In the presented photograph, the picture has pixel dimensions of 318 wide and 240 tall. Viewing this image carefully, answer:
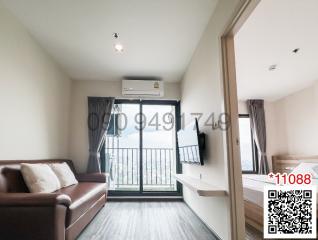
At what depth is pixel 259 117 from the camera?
223 inches

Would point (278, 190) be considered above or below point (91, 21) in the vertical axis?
below

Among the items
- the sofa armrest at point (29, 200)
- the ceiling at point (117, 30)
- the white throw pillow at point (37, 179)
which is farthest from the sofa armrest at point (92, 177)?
the sofa armrest at point (29, 200)

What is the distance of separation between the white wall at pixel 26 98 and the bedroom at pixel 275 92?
2752mm

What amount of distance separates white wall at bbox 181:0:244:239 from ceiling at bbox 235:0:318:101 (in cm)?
45

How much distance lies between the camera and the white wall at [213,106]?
7.38ft

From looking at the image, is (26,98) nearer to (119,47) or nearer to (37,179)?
(37,179)

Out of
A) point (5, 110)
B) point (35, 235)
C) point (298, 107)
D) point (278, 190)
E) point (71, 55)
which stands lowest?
point (35, 235)

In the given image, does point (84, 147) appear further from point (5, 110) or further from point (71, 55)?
point (5, 110)

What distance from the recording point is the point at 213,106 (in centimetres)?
261

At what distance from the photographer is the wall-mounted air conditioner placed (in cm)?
453

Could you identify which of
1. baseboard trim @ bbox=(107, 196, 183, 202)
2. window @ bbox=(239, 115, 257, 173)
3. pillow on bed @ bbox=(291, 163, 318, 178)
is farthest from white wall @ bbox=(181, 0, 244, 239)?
window @ bbox=(239, 115, 257, 173)

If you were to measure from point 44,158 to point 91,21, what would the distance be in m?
2.15

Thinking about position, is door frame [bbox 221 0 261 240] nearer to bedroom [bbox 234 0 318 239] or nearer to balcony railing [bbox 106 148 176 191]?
bedroom [bbox 234 0 318 239]

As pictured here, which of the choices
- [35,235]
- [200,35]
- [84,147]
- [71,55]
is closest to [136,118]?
[84,147]
